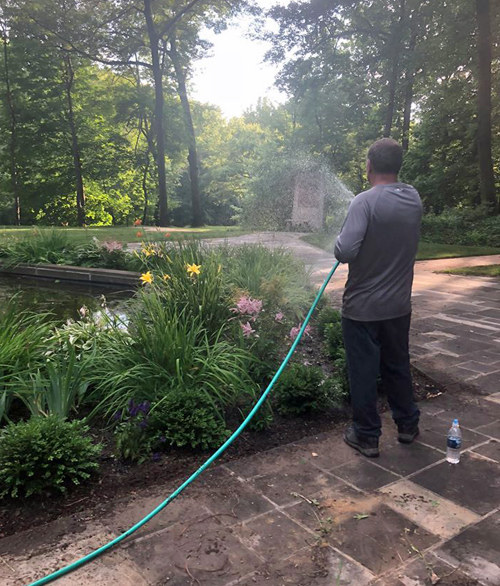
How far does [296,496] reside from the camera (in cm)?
228

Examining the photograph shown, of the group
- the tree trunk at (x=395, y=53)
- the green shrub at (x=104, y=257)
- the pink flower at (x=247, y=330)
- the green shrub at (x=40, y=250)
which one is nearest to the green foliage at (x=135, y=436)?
the pink flower at (x=247, y=330)

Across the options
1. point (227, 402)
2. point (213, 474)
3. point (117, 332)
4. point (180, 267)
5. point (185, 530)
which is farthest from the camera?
point (180, 267)

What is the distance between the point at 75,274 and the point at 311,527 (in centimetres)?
813

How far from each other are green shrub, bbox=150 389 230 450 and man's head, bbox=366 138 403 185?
1598 mm

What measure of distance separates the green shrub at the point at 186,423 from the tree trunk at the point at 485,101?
53.0 ft

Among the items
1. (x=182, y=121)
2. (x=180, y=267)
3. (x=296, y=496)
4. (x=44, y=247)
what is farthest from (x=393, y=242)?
(x=182, y=121)

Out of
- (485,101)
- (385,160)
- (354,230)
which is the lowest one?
(354,230)

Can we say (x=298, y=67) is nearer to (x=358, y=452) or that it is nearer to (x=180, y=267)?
(x=180, y=267)

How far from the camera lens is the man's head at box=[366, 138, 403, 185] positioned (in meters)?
2.63

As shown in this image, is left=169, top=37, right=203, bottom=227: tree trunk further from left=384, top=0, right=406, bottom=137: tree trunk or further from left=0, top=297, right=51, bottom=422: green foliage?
left=0, top=297, right=51, bottom=422: green foliage

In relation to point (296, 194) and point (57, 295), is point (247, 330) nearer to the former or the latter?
point (57, 295)

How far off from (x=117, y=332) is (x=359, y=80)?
2359 cm

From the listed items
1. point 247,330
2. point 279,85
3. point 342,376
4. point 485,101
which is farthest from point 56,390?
point 279,85

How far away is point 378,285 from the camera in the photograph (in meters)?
2.67
